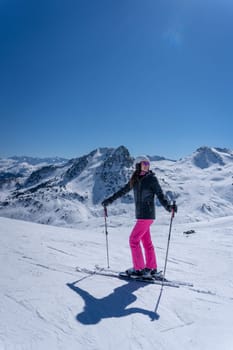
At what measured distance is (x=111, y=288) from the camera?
17.1ft

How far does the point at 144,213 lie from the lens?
593 centimetres

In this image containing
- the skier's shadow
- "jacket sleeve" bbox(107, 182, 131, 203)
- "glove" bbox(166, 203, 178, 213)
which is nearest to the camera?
the skier's shadow

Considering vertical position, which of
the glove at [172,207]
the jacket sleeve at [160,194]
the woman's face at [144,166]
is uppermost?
the woman's face at [144,166]

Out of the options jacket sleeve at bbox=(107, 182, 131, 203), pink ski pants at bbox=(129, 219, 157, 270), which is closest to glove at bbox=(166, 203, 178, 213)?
pink ski pants at bbox=(129, 219, 157, 270)

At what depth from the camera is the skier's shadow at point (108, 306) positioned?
156 inches

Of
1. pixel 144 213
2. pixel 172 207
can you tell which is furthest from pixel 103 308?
pixel 172 207

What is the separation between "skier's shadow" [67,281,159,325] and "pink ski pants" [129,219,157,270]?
0.77m

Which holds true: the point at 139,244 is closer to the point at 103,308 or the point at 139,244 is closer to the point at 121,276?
the point at 121,276

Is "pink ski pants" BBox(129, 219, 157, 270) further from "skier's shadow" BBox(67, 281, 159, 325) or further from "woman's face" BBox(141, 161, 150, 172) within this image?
"woman's face" BBox(141, 161, 150, 172)

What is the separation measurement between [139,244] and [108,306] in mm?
1839

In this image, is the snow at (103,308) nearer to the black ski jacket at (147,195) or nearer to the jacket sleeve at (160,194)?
the black ski jacket at (147,195)

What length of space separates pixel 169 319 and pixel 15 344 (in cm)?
213

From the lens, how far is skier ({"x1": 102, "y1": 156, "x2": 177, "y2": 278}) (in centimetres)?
588

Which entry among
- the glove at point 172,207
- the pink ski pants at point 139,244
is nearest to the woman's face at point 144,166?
the glove at point 172,207
